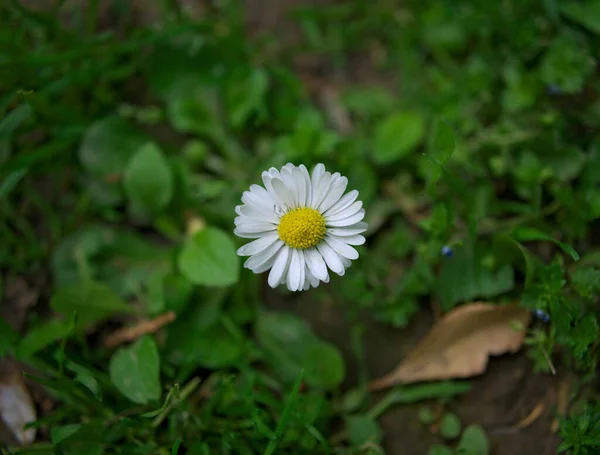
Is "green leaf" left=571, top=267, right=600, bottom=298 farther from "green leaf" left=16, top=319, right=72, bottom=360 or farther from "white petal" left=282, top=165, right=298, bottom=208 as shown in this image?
"green leaf" left=16, top=319, right=72, bottom=360

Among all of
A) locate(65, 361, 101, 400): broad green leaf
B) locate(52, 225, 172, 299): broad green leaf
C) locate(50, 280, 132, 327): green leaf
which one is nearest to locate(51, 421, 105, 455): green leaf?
locate(65, 361, 101, 400): broad green leaf

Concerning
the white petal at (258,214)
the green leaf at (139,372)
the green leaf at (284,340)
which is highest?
the white petal at (258,214)

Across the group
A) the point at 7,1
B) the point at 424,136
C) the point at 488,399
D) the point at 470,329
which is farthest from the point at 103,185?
the point at 488,399

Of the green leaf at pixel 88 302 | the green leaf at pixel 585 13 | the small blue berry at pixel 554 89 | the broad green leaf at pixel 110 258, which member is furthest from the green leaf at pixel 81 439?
the green leaf at pixel 585 13

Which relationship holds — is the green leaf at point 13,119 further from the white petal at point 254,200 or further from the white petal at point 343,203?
the white petal at point 343,203

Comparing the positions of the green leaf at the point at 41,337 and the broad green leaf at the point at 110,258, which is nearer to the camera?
the green leaf at the point at 41,337

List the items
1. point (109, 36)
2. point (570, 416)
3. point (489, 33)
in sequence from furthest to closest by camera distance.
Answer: point (489, 33)
point (109, 36)
point (570, 416)

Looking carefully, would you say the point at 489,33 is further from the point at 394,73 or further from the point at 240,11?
the point at 240,11
